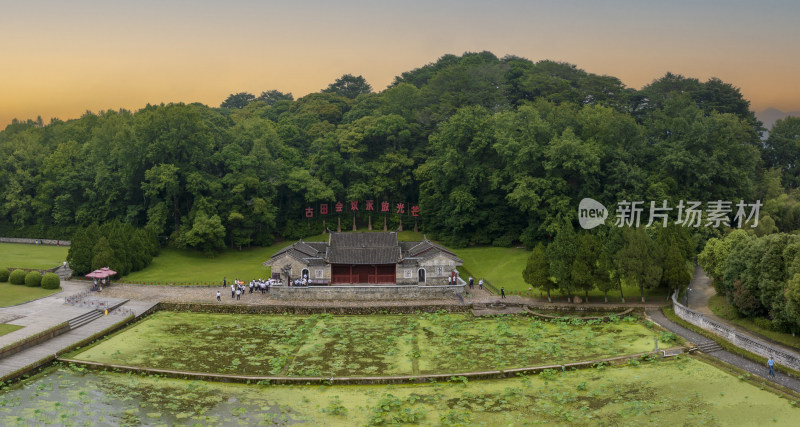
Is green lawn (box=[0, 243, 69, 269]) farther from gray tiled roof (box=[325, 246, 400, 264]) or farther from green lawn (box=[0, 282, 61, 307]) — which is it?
gray tiled roof (box=[325, 246, 400, 264])

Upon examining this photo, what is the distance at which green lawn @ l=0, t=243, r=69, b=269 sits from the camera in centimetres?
4719

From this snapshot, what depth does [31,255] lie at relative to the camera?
51.7 meters

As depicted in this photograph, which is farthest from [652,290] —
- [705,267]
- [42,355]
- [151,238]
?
[151,238]

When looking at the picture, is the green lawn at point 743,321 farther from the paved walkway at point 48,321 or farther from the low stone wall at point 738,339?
the paved walkway at point 48,321

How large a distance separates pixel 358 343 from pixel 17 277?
24997 millimetres

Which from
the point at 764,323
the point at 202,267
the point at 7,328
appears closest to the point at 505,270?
the point at 764,323

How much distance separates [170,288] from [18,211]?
29.6 metres

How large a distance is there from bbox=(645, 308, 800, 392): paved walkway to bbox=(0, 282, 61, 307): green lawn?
3673cm

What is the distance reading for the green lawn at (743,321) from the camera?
95.0 ft

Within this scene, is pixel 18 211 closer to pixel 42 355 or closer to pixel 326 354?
pixel 42 355

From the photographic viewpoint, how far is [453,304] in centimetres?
3875

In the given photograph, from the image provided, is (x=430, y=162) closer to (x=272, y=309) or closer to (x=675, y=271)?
(x=272, y=309)

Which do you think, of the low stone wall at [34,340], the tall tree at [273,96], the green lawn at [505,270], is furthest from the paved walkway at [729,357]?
the tall tree at [273,96]

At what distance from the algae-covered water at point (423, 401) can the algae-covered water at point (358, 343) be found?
66.5 inches
